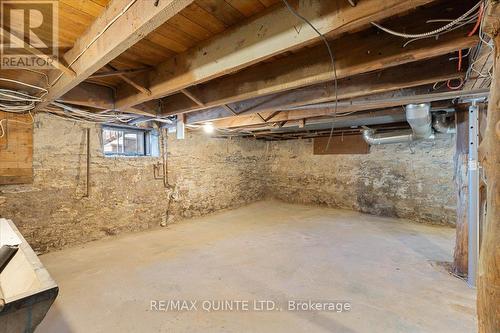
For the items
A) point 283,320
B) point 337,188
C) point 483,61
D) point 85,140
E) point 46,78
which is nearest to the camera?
point 483,61

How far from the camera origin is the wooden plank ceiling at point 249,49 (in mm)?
1152

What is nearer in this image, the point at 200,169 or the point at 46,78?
the point at 46,78

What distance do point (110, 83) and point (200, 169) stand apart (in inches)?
110

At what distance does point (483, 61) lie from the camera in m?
1.42

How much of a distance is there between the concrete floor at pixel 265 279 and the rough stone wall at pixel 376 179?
678 millimetres

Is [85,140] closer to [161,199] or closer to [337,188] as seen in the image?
[161,199]

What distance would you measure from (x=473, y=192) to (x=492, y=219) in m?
2.01

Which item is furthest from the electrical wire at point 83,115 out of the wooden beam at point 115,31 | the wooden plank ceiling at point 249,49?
the wooden beam at point 115,31

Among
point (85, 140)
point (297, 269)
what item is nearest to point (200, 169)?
point (85, 140)

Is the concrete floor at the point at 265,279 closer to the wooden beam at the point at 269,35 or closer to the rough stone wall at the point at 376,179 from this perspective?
the rough stone wall at the point at 376,179

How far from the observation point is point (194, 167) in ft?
16.0

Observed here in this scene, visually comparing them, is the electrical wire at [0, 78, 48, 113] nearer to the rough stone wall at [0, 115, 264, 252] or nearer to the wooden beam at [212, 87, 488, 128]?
the rough stone wall at [0, 115, 264, 252]
